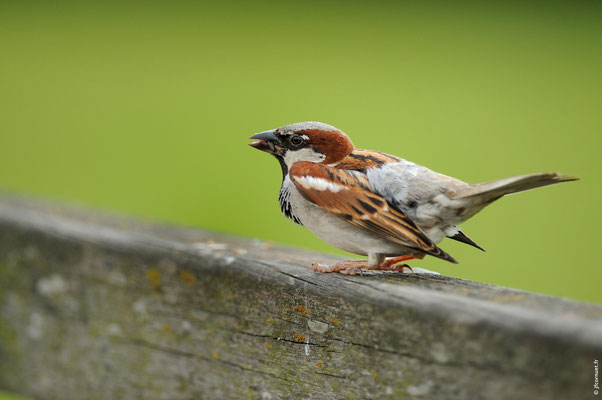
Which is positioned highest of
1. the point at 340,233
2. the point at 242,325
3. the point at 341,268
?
the point at 340,233

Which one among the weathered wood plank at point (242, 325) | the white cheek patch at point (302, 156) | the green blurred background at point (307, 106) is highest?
the green blurred background at point (307, 106)

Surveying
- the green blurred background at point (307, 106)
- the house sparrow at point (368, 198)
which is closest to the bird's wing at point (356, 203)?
the house sparrow at point (368, 198)

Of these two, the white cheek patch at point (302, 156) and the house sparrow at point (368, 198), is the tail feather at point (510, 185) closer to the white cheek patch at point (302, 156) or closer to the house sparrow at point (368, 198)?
the house sparrow at point (368, 198)

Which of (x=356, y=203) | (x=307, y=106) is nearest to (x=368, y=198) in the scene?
(x=356, y=203)

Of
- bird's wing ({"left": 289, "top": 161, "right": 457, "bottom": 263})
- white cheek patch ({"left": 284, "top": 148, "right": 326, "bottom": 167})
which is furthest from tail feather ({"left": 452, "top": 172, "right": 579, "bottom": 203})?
white cheek patch ({"left": 284, "top": 148, "right": 326, "bottom": 167})

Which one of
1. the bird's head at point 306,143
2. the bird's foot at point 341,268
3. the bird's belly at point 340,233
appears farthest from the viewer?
the bird's head at point 306,143

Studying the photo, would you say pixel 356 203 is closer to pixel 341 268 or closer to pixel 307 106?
pixel 341 268

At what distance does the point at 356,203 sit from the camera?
1951mm

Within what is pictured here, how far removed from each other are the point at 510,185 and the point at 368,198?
0.43 meters

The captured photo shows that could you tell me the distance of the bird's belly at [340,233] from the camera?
6.34ft

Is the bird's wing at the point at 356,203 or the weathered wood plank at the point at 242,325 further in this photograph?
the bird's wing at the point at 356,203

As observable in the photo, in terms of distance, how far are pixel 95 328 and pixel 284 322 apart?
0.74m

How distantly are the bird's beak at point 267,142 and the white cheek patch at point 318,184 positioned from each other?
16 cm

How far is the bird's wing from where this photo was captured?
1.82 m
